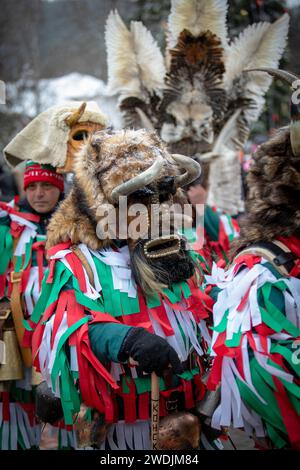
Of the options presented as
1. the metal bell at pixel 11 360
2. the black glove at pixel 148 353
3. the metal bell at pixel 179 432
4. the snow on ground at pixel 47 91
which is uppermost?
the snow on ground at pixel 47 91

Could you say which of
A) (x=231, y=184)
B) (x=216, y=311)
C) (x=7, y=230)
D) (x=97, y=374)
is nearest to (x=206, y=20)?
(x=231, y=184)

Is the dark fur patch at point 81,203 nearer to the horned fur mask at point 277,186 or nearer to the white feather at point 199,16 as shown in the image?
the horned fur mask at point 277,186

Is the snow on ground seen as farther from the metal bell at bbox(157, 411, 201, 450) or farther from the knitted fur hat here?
the metal bell at bbox(157, 411, 201, 450)

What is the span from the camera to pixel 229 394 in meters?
2.29

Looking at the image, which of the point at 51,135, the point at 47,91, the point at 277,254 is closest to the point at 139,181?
the point at 277,254

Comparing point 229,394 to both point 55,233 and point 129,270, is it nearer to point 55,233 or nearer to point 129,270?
A: point 129,270

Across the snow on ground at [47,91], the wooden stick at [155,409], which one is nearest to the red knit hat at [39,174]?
the wooden stick at [155,409]

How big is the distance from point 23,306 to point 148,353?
158 cm

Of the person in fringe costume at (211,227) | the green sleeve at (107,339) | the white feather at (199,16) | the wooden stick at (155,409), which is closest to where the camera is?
the green sleeve at (107,339)

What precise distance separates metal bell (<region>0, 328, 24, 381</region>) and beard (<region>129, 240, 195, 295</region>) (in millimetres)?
1314

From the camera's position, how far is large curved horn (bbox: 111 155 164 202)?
251 cm

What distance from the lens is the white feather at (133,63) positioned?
14.5 ft

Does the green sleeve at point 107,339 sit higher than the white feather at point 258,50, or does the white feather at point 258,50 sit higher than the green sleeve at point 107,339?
the white feather at point 258,50

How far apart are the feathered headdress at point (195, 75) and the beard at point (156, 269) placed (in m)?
2.09
